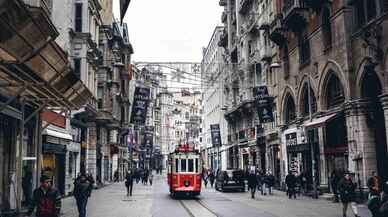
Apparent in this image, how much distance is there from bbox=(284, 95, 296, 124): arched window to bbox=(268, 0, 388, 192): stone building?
0.23 ft

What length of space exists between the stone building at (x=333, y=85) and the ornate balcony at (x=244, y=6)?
46.5 ft

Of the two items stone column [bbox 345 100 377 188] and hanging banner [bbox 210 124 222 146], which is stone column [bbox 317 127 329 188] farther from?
hanging banner [bbox 210 124 222 146]

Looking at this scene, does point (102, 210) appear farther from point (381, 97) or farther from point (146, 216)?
point (381, 97)

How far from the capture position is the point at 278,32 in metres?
35.7

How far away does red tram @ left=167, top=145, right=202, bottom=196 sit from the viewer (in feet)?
97.6

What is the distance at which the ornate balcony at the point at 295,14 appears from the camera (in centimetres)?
3079

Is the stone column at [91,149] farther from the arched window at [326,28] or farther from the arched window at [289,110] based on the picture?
the arched window at [326,28]

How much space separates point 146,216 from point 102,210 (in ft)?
12.6

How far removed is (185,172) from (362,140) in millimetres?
11487

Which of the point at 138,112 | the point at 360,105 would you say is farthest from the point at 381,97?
the point at 138,112

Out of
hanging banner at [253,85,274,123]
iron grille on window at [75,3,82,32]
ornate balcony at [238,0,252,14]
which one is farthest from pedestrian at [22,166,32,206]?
ornate balcony at [238,0,252,14]

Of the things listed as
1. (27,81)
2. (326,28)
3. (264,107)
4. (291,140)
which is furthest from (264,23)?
(27,81)

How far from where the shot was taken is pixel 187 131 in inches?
6186

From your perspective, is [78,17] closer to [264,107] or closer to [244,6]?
[264,107]
